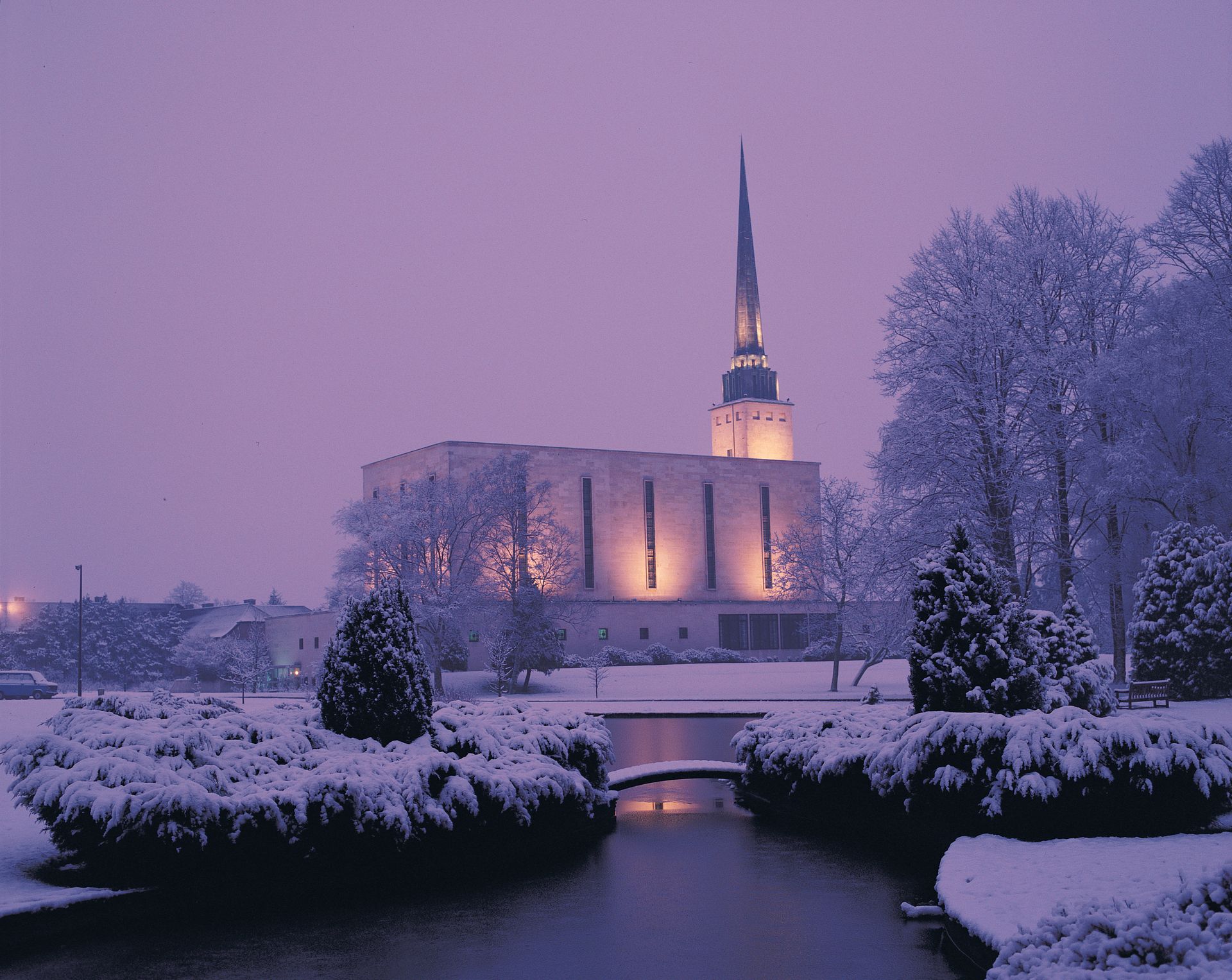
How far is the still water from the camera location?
27.0 feet

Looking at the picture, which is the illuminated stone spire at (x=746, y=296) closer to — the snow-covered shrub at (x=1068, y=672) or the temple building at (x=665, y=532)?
the temple building at (x=665, y=532)

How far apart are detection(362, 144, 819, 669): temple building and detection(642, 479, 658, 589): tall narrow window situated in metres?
0.09

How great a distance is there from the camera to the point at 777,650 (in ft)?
265

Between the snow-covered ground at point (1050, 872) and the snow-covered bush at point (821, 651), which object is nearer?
the snow-covered ground at point (1050, 872)

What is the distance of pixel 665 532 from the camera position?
82.2 metres

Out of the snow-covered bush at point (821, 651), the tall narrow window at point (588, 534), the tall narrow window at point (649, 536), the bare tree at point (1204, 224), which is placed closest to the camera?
the bare tree at point (1204, 224)

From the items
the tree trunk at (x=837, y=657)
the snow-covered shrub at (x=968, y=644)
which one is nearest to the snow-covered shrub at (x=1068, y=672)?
the snow-covered shrub at (x=968, y=644)

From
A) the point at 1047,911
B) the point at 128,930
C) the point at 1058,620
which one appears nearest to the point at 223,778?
the point at 128,930

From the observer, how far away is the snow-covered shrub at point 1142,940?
511cm

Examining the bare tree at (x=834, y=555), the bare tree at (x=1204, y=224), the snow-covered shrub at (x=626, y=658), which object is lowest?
the snow-covered shrub at (x=626, y=658)

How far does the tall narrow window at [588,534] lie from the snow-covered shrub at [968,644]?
212ft

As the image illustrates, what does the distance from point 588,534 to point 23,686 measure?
1434 inches

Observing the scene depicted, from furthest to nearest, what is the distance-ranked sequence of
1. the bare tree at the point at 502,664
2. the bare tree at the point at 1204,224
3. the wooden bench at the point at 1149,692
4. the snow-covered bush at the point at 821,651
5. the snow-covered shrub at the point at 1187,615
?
the snow-covered bush at the point at 821,651
the bare tree at the point at 502,664
the bare tree at the point at 1204,224
the snow-covered shrub at the point at 1187,615
the wooden bench at the point at 1149,692

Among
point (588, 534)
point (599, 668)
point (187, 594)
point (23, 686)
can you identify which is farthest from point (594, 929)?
point (187, 594)
